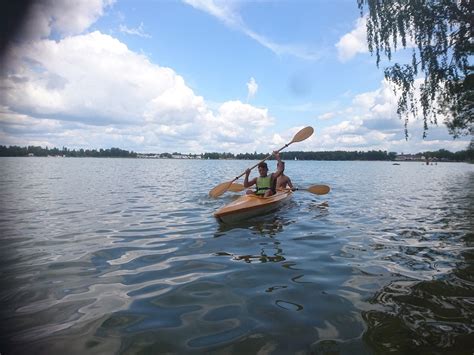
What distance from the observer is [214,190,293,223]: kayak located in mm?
8805

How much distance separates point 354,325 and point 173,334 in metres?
1.90

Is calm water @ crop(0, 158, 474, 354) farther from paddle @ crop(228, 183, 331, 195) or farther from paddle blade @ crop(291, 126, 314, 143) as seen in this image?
paddle blade @ crop(291, 126, 314, 143)

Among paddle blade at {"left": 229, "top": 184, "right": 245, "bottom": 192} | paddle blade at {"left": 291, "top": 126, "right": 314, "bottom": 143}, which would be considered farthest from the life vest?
paddle blade at {"left": 291, "top": 126, "right": 314, "bottom": 143}

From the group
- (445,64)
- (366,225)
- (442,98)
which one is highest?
(445,64)

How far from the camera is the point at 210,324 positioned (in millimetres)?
3512

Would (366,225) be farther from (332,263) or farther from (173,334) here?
(173,334)

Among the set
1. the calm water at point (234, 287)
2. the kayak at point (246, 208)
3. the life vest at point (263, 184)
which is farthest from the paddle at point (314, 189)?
the calm water at point (234, 287)

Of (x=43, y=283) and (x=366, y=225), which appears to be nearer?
(x=43, y=283)

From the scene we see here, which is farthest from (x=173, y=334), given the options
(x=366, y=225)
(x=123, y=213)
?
(x=123, y=213)

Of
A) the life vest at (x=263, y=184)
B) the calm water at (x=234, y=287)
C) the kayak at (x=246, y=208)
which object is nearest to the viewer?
the calm water at (x=234, y=287)

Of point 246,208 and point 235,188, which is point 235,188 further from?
point 246,208

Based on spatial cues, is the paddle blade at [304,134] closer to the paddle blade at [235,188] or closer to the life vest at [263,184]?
the life vest at [263,184]

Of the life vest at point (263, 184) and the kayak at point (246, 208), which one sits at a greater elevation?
the life vest at point (263, 184)

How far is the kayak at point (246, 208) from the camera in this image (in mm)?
8805
